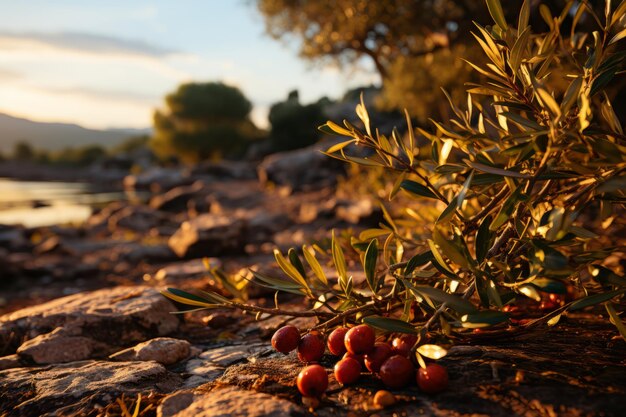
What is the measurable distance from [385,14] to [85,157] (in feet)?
237

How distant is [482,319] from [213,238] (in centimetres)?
591

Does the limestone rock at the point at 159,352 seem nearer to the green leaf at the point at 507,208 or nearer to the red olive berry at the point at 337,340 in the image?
the red olive berry at the point at 337,340

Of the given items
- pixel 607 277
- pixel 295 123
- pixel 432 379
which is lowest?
pixel 432 379

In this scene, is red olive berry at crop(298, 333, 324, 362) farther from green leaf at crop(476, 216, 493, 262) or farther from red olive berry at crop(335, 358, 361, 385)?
green leaf at crop(476, 216, 493, 262)

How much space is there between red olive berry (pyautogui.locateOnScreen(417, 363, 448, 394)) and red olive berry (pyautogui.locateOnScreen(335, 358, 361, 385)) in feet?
0.82

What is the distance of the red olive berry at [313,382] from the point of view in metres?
1.71

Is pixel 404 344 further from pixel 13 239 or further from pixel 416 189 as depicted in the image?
pixel 13 239

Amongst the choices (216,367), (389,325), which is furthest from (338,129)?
(216,367)

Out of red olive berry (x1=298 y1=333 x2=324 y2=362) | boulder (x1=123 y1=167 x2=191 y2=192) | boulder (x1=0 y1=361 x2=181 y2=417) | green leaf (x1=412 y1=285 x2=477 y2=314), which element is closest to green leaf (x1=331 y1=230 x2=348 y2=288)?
red olive berry (x1=298 y1=333 x2=324 y2=362)

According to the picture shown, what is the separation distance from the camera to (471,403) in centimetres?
159

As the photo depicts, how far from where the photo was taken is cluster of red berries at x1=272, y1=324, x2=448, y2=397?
166 centimetres

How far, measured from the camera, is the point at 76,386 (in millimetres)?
2150

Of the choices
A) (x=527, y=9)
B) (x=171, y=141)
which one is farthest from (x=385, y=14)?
(x=171, y=141)

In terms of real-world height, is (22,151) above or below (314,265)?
above
